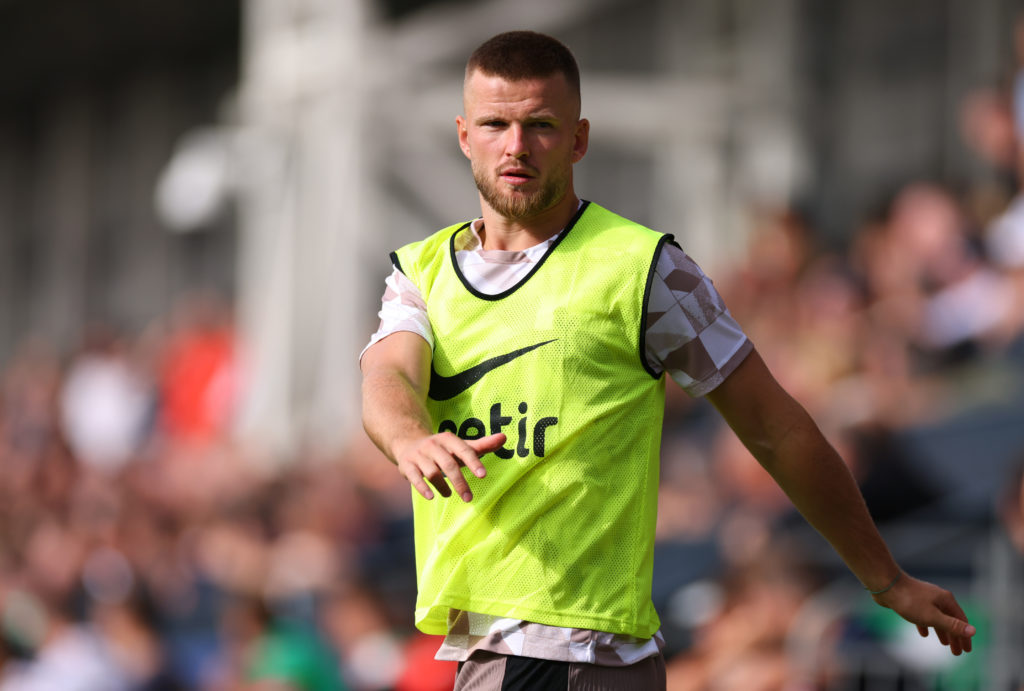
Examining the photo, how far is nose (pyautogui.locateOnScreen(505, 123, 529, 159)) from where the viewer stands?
110 inches

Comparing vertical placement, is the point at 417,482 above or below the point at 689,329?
below

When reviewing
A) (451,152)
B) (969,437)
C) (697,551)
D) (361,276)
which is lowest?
(697,551)

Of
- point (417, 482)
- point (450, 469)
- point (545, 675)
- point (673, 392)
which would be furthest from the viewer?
point (673, 392)

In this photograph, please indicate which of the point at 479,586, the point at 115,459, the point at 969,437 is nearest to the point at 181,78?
the point at 115,459

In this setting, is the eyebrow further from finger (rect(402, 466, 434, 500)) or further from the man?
finger (rect(402, 466, 434, 500))

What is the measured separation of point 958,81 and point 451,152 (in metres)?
3.66

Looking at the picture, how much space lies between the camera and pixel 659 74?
1206 cm

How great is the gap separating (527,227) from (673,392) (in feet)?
16.3

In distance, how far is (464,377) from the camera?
288 cm

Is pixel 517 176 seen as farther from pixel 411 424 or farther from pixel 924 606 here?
pixel 924 606

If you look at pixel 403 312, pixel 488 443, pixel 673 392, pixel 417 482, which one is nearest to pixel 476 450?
pixel 488 443

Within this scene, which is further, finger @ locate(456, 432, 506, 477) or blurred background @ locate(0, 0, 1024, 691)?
blurred background @ locate(0, 0, 1024, 691)

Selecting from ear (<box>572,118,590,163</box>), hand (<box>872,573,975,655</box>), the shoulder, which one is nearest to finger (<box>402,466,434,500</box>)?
the shoulder

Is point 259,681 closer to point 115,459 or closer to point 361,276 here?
point 361,276
